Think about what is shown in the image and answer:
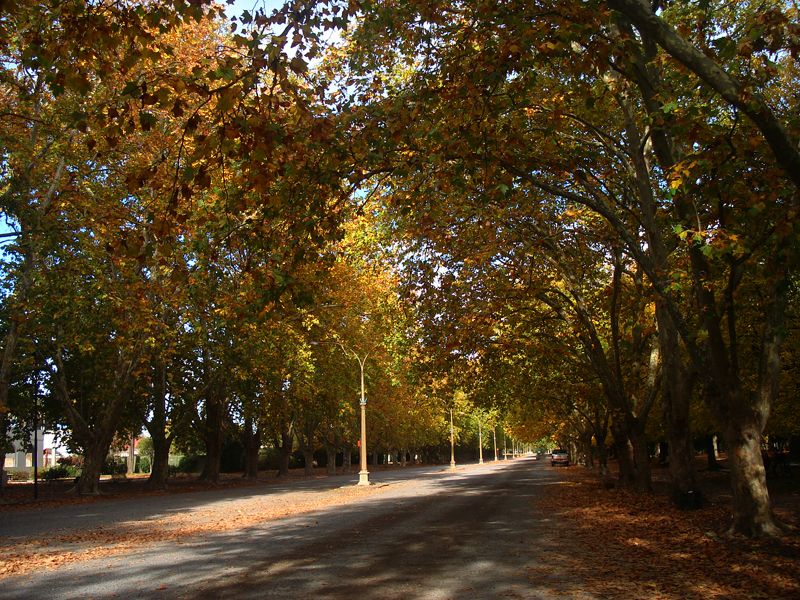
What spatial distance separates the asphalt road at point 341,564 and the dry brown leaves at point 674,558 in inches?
19.2

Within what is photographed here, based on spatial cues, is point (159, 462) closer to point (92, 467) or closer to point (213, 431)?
point (213, 431)

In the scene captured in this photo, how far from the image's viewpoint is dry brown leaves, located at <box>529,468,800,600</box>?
7.11 metres

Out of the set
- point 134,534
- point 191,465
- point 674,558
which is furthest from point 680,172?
point 191,465

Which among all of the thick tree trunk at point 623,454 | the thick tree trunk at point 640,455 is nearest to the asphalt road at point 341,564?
the thick tree trunk at point 640,455

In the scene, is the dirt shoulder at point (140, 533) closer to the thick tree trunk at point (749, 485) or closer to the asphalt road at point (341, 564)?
the asphalt road at point (341, 564)

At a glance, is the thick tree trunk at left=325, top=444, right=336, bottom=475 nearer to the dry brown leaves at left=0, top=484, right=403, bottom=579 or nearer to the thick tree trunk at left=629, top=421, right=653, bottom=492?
the dry brown leaves at left=0, top=484, right=403, bottom=579

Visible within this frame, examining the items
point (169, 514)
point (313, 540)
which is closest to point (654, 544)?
point (313, 540)

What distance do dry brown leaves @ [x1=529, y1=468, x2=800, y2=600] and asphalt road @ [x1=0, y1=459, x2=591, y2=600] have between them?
1.60 feet

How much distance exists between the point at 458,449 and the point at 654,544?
104398 millimetres

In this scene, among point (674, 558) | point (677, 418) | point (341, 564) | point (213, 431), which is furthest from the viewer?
point (213, 431)

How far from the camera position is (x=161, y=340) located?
25.7 meters

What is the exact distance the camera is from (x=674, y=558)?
29.7 feet

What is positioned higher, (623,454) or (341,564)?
(623,454)

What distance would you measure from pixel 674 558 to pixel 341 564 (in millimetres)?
4547
